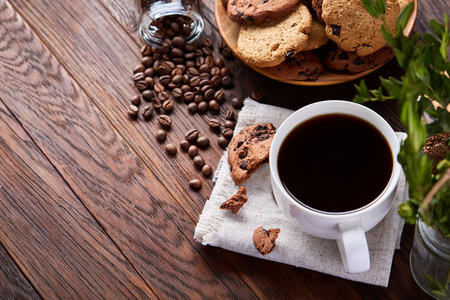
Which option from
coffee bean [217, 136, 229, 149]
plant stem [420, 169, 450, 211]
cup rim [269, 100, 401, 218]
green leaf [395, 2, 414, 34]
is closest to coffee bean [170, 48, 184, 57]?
coffee bean [217, 136, 229, 149]

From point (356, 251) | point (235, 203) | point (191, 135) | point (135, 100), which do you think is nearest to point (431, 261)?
point (356, 251)

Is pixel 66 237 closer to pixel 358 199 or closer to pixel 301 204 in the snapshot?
pixel 301 204

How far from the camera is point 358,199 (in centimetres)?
115

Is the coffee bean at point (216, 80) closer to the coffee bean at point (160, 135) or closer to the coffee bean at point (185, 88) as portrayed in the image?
the coffee bean at point (185, 88)

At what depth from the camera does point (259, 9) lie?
1.38 metres

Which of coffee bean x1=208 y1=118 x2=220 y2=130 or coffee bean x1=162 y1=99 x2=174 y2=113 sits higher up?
coffee bean x1=162 y1=99 x2=174 y2=113

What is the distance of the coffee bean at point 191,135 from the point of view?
1490mm

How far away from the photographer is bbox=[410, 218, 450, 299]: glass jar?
1.10m

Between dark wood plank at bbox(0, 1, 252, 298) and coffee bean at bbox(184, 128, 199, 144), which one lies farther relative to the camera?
coffee bean at bbox(184, 128, 199, 144)

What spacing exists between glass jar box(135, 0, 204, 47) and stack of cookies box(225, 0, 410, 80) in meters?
0.22

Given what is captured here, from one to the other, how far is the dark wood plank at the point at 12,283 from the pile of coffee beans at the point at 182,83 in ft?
1.77

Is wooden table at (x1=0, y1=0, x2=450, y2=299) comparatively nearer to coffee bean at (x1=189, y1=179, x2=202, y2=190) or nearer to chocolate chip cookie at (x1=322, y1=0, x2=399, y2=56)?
coffee bean at (x1=189, y1=179, x2=202, y2=190)

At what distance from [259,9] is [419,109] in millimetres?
702

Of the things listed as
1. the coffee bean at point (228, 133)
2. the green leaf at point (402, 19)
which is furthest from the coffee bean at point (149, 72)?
the green leaf at point (402, 19)
